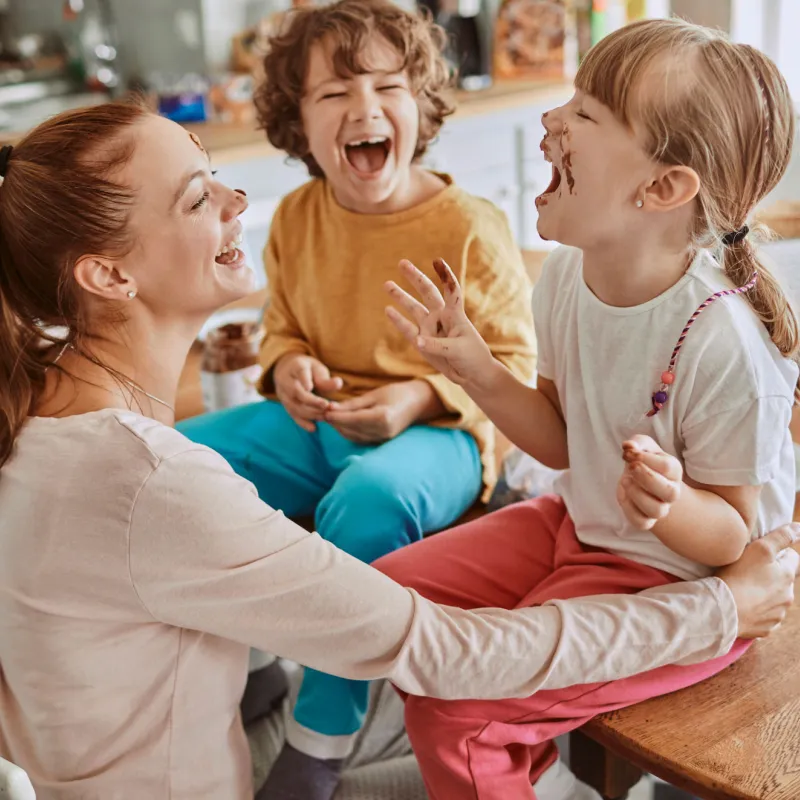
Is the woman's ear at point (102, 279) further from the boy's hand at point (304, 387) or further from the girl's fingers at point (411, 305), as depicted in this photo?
the boy's hand at point (304, 387)

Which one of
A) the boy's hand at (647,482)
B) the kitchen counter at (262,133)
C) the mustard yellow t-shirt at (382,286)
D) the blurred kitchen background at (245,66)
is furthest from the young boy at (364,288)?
the blurred kitchen background at (245,66)

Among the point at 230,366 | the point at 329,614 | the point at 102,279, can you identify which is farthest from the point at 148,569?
the point at 230,366

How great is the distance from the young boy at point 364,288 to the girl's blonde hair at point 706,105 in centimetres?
52

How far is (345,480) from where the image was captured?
1.36 meters

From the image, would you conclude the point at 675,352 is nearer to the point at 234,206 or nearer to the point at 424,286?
the point at 424,286

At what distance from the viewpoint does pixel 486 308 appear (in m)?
1.51

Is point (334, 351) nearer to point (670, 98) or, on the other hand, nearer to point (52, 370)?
point (52, 370)

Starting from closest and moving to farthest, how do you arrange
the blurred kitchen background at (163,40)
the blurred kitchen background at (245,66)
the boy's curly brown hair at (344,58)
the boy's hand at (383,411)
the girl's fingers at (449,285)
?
1. the girl's fingers at (449,285)
2. the boy's hand at (383,411)
3. the boy's curly brown hair at (344,58)
4. the blurred kitchen background at (245,66)
5. the blurred kitchen background at (163,40)

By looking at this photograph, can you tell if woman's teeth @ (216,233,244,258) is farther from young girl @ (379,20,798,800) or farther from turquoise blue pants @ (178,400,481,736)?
turquoise blue pants @ (178,400,481,736)

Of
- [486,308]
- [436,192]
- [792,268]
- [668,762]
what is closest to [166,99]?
[436,192]

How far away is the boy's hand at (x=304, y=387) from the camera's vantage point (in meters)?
1.50

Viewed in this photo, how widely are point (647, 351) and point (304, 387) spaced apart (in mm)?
586

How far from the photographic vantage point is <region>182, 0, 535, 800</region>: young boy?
1492 millimetres

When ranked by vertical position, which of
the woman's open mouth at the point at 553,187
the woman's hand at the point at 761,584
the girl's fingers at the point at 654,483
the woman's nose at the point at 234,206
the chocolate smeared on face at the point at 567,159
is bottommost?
the woman's hand at the point at 761,584
